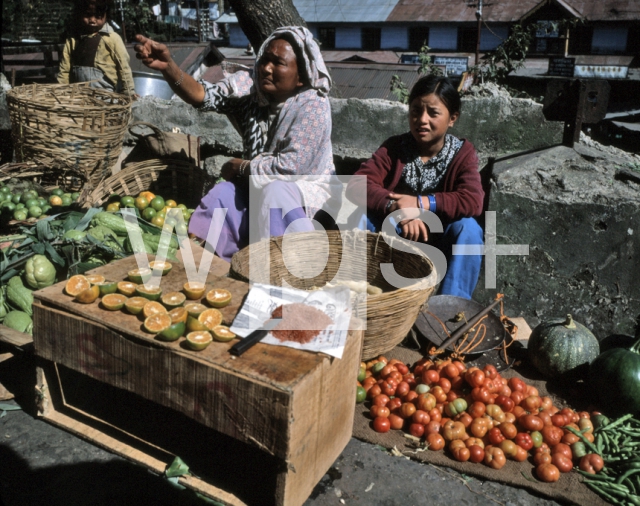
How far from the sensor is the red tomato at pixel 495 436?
2465 mm

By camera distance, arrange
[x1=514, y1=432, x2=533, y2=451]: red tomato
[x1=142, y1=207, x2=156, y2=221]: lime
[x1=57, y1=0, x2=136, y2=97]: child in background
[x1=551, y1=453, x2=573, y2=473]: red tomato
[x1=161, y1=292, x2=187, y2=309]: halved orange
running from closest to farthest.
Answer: [x1=161, y1=292, x2=187, y2=309]: halved orange, [x1=551, y1=453, x2=573, y2=473]: red tomato, [x1=514, y1=432, x2=533, y2=451]: red tomato, [x1=142, y1=207, x2=156, y2=221]: lime, [x1=57, y1=0, x2=136, y2=97]: child in background

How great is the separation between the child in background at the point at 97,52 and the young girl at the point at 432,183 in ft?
10.7

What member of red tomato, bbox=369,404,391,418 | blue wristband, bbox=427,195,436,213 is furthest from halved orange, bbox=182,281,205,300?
blue wristband, bbox=427,195,436,213

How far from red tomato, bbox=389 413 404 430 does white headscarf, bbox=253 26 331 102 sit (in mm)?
2164

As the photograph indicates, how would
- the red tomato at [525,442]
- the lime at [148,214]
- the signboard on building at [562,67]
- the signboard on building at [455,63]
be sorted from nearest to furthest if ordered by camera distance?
the red tomato at [525,442] → the lime at [148,214] → the signboard on building at [562,67] → the signboard on building at [455,63]

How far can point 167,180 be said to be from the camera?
4.84 metres

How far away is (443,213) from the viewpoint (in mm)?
3312

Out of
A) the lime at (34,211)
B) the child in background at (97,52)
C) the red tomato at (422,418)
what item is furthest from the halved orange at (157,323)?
the child in background at (97,52)

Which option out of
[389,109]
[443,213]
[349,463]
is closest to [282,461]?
[349,463]

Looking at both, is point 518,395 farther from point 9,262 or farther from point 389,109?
point 9,262

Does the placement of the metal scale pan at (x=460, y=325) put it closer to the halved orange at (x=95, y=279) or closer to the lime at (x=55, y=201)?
the halved orange at (x=95, y=279)

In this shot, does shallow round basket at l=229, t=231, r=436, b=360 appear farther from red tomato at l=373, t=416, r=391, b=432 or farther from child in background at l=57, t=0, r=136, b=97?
child in background at l=57, t=0, r=136, b=97

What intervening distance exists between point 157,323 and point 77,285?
1.59 ft

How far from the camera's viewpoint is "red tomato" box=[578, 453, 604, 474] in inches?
92.4
